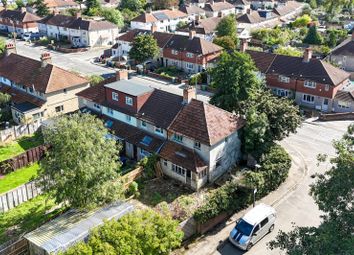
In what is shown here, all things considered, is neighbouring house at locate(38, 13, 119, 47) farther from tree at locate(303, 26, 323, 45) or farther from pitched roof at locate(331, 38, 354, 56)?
pitched roof at locate(331, 38, 354, 56)

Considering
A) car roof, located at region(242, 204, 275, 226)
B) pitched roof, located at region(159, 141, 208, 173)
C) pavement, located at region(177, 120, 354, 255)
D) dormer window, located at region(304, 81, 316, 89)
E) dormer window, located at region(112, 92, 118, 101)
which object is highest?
dormer window, located at region(112, 92, 118, 101)

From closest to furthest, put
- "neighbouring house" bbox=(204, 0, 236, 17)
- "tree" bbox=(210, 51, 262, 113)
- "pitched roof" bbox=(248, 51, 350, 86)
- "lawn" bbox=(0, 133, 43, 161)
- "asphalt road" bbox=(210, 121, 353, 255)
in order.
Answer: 1. "asphalt road" bbox=(210, 121, 353, 255)
2. "tree" bbox=(210, 51, 262, 113)
3. "lawn" bbox=(0, 133, 43, 161)
4. "pitched roof" bbox=(248, 51, 350, 86)
5. "neighbouring house" bbox=(204, 0, 236, 17)

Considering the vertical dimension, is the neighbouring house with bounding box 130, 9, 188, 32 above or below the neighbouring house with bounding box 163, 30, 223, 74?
above

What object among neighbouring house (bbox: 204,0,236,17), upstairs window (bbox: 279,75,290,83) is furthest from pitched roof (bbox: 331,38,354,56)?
neighbouring house (bbox: 204,0,236,17)

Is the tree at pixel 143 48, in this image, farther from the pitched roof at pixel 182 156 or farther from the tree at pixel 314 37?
the tree at pixel 314 37

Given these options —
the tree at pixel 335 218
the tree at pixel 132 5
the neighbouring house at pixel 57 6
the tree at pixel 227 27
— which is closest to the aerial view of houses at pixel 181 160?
the tree at pixel 335 218
